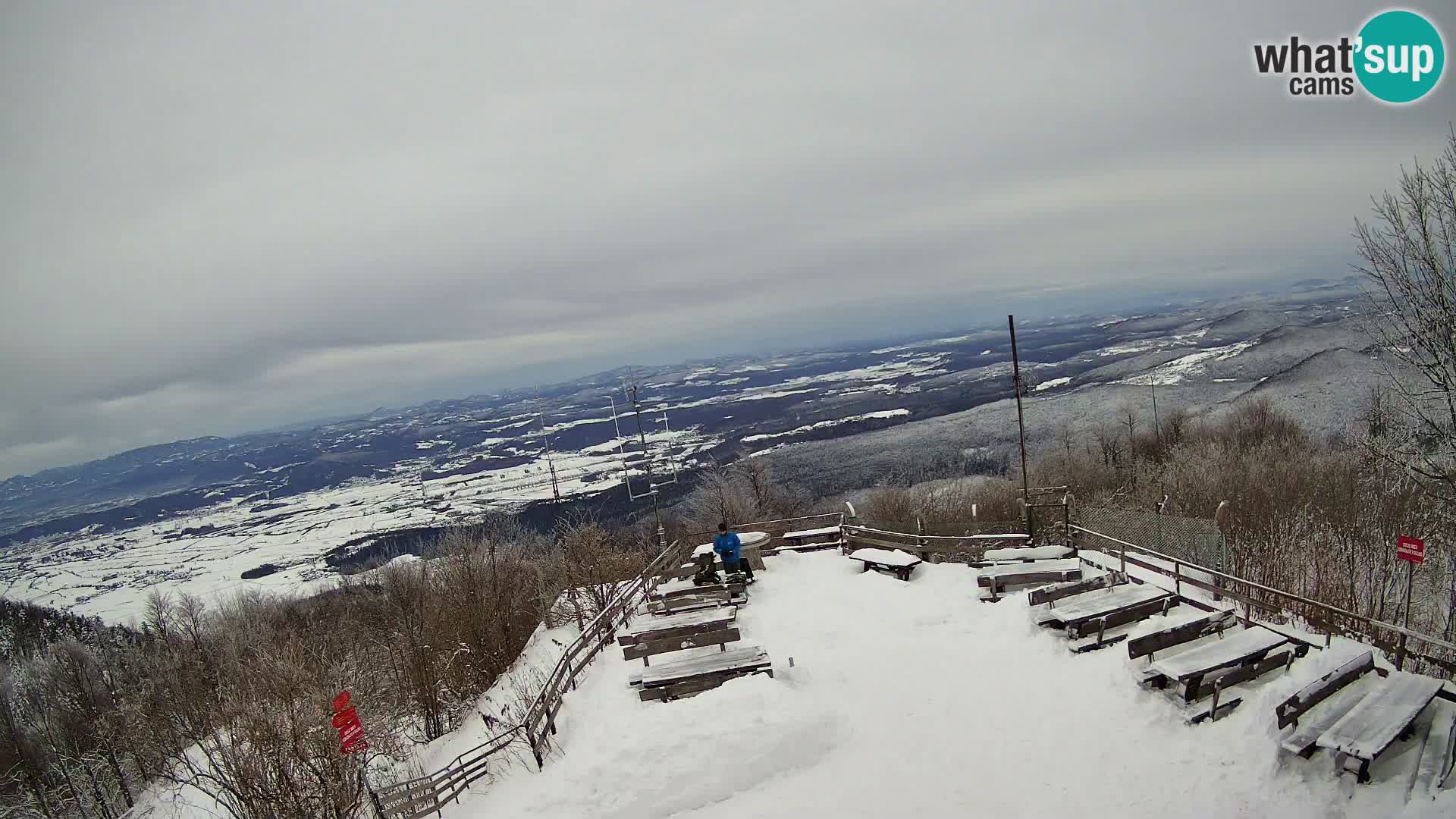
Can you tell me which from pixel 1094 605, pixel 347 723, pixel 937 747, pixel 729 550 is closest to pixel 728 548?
pixel 729 550

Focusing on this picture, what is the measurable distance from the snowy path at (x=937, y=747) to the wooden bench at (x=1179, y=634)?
285mm

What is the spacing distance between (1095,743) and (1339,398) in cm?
6472

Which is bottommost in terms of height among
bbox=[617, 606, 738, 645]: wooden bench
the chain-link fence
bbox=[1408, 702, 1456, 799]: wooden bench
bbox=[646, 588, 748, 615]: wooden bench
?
the chain-link fence

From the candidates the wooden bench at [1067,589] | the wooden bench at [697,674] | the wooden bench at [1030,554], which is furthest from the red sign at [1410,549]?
the wooden bench at [697,674]

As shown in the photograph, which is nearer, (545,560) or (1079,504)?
(1079,504)

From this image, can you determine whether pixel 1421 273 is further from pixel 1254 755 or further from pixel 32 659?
pixel 32 659

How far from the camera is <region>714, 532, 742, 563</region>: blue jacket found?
15.9m

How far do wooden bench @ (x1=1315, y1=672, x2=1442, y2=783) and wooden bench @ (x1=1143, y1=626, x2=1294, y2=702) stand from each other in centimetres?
129

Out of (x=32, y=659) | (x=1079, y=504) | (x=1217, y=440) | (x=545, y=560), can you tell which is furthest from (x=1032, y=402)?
(x=32, y=659)

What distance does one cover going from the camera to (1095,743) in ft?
26.1

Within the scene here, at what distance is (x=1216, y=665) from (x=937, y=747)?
3.72 metres

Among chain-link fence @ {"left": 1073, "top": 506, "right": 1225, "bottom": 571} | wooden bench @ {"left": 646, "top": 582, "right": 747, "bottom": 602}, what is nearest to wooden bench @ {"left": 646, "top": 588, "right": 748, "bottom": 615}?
wooden bench @ {"left": 646, "top": 582, "right": 747, "bottom": 602}

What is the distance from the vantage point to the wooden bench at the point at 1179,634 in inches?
347

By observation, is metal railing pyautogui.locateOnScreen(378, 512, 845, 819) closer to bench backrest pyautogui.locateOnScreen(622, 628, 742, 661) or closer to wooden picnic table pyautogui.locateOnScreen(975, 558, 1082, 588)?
bench backrest pyautogui.locateOnScreen(622, 628, 742, 661)
